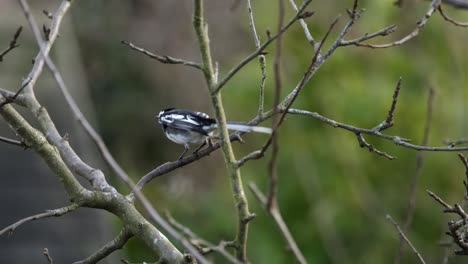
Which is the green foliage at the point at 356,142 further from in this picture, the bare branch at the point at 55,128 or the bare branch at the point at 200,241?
the bare branch at the point at 200,241

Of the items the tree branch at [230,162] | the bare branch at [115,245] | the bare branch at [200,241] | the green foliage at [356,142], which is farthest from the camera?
the green foliage at [356,142]

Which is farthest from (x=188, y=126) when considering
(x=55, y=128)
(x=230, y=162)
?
(x=230, y=162)

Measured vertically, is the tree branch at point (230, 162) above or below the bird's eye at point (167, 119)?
above

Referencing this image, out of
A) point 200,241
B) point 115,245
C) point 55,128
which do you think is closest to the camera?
point 200,241

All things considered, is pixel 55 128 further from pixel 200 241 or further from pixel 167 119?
pixel 167 119

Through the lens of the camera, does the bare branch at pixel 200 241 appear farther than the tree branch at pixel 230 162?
No

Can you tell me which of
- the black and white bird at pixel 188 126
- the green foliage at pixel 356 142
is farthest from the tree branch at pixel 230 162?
the green foliage at pixel 356 142

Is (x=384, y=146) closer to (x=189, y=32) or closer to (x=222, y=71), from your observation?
(x=222, y=71)

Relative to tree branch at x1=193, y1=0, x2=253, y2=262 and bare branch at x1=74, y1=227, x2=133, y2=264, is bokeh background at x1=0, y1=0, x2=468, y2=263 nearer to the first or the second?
bare branch at x1=74, y1=227, x2=133, y2=264

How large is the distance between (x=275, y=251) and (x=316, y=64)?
4.53m

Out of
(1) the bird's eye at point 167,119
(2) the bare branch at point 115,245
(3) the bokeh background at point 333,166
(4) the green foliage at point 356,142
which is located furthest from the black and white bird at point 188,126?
(4) the green foliage at point 356,142

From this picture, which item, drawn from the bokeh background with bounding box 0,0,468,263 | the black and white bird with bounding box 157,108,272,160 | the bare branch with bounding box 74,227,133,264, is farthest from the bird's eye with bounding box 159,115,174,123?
the bokeh background with bounding box 0,0,468,263

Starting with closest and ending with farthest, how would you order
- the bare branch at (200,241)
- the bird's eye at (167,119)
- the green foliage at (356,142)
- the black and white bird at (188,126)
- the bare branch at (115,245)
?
the bare branch at (200,241)
the bare branch at (115,245)
the black and white bird at (188,126)
the bird's eye at (167,119)
the green foliage at (356,142)

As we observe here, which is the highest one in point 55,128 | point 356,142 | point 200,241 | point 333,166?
point 55,128
